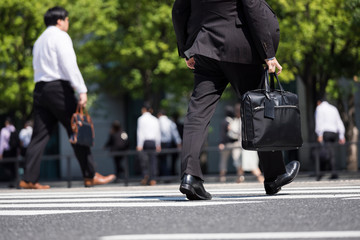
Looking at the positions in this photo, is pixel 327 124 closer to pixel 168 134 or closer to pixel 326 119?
pixel 326 119

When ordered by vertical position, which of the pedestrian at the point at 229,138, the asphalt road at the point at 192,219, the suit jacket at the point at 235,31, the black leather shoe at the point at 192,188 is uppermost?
the suit jacket at the point at 235,31

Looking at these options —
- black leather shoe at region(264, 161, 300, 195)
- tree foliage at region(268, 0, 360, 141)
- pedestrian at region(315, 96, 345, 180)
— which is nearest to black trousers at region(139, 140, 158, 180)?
pedestrian at region(315, 96, 345, 180)

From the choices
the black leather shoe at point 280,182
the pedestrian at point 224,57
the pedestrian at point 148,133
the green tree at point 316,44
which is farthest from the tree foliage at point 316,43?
the pedestrian at point 224,57

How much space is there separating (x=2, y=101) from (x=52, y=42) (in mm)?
15120

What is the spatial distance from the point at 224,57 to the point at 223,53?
3 cm

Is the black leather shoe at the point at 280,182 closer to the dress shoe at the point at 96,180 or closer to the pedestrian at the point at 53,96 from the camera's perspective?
the pedestrian at the point at 53,96

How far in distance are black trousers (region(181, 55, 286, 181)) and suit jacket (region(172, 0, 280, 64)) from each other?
8cm

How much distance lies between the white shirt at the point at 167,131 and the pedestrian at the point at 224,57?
12.1 meters

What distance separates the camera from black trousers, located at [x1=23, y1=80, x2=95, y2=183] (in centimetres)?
909

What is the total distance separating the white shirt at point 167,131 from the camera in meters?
18.0

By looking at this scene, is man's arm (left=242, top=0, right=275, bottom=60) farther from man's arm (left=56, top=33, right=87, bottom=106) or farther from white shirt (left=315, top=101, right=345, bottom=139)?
white shirt (left=315, top=101, right=345, bottom=139)

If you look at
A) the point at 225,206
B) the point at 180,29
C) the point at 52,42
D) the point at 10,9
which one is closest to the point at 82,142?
the point at 52,42

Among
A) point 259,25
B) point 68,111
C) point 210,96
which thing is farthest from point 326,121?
point 259,25

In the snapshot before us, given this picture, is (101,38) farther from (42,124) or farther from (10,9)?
(42,124)
